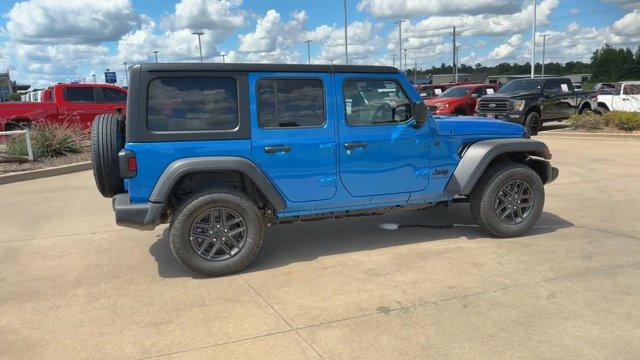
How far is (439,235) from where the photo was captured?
18.2ft

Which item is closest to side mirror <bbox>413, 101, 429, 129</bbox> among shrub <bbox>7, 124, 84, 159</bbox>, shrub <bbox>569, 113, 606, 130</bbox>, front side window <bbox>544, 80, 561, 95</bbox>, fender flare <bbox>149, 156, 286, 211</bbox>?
fender flare <bbox>149, 156, 286, 211</bbox>

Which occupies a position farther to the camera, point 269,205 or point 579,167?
point 579,167

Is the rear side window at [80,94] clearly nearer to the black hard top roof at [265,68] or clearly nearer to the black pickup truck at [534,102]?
the black pickup truck at [534,102]

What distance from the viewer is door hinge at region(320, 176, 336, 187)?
15.4ft

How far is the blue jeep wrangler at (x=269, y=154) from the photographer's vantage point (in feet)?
13.9

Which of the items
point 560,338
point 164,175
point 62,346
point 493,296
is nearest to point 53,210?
point 164,175

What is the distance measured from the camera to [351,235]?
18.5 feet

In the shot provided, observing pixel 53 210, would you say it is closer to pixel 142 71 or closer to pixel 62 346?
pixel 142 71

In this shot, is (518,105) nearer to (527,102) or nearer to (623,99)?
(527,102)

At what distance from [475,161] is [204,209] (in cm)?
264

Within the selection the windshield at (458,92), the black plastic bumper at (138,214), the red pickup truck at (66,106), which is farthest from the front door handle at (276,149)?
the windshield at (458,92)

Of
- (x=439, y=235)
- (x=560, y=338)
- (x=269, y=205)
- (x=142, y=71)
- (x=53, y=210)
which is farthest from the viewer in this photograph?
(x=53, y=210)

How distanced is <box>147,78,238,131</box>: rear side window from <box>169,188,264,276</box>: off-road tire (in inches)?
22.6

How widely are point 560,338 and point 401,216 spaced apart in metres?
3.19
